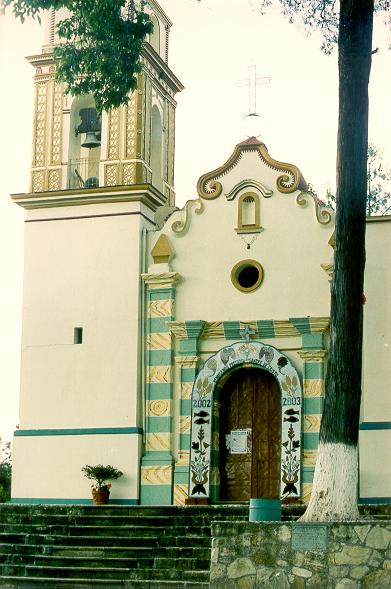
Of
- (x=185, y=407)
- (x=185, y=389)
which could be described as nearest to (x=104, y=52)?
(x=185, y=389)

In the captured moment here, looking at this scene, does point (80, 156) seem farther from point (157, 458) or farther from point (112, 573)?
point (112, 573)

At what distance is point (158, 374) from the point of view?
21891mm

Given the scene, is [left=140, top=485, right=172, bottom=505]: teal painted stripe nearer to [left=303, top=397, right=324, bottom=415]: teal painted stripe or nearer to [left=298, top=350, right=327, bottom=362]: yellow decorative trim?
[left=303, top=397, right=324, bottom=415]: teal painted stripe

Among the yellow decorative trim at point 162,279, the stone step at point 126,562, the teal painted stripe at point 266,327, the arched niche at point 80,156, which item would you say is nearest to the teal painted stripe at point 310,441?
the teal painted stripe at point 266,327

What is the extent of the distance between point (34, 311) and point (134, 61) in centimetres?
719

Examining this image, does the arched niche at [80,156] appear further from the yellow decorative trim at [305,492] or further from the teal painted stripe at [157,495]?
the yellow decorative trim at [305,492]

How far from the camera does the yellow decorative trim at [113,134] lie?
2305cm

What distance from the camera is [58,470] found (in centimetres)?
2200

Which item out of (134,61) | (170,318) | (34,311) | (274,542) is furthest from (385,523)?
(34,311)

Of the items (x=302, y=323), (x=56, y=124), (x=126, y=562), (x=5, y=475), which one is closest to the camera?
(x=126, y=562)

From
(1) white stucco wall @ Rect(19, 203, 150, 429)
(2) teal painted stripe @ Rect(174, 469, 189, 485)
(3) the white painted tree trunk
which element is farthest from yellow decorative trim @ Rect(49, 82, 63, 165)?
(3) the white painted tree trunk

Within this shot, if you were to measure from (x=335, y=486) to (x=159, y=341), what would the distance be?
860 centimetres

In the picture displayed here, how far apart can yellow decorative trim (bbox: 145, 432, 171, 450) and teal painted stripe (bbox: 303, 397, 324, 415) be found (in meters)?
2.66

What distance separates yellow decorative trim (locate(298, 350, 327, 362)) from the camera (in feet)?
68.7
